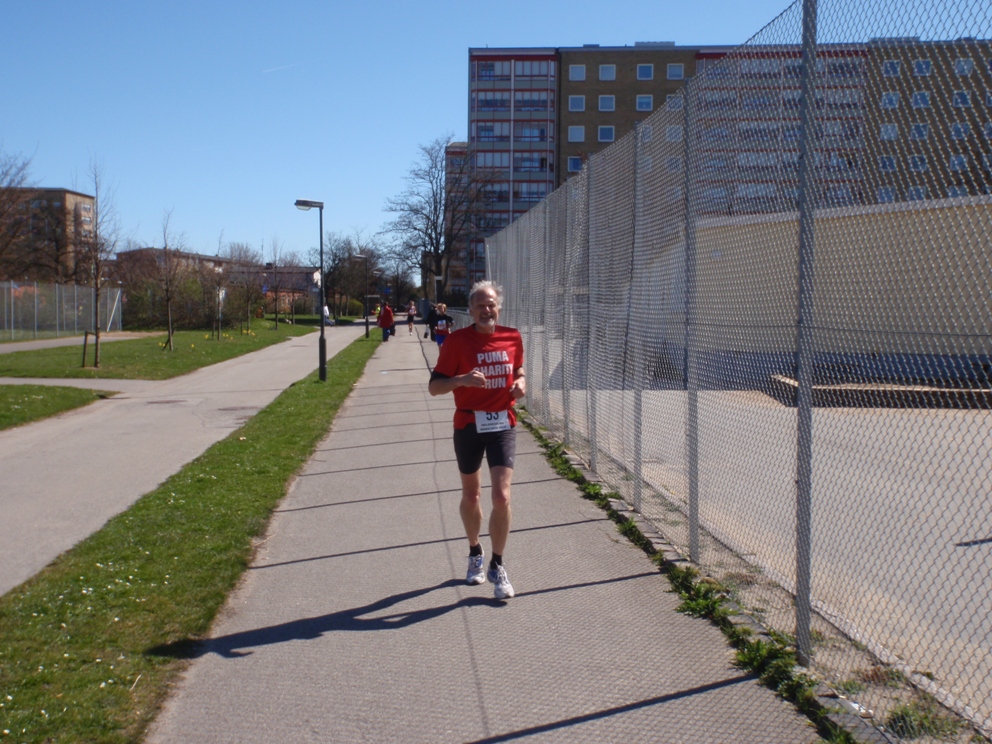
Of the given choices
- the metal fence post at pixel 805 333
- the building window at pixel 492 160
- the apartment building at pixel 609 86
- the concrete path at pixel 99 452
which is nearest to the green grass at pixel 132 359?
the concrete path at pixel 99 452

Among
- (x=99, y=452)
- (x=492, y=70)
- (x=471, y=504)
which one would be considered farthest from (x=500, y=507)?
(x=492, y=70)

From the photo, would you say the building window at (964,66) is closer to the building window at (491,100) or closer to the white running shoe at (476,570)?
the white running shoe at (476,570)

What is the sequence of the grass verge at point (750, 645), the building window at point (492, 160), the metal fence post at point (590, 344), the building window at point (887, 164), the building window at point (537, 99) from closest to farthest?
1. the building window at point (887, 164)
2. the grass verge at point (750, 645)
3. the metal fence post at point (590, 344)
4. the building window at point (537, 99)
5. the building window at point (492, 160)

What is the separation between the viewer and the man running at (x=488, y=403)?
17.6 ft

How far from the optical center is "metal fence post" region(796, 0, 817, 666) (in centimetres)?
410

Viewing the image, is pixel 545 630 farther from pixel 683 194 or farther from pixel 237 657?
pixel 683 194

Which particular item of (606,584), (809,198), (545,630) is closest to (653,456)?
(606,584)

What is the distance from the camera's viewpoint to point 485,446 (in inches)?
214

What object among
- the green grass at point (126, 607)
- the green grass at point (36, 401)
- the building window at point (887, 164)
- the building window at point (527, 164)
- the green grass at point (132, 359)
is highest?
the building window at point (527, 164)

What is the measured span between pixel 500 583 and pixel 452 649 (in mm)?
828

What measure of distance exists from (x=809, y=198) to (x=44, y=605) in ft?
14.3

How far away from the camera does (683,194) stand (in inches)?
235

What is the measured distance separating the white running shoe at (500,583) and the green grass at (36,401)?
1003cm

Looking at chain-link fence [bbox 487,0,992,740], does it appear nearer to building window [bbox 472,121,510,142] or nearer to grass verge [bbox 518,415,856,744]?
grass verge [bbox 518,415,856,744]
